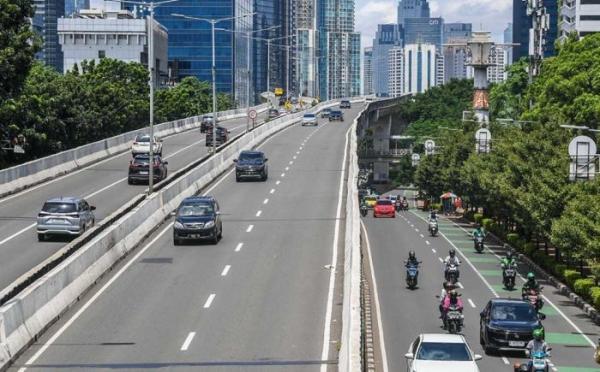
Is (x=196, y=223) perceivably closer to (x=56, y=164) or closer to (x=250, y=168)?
(x=250, y=168)

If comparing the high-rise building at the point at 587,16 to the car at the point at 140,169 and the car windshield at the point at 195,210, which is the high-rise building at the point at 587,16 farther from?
the car windshield at the point at 195,210

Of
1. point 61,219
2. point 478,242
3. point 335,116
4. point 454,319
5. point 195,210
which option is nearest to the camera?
point 454,319

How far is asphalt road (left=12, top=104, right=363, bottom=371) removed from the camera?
24688 mm

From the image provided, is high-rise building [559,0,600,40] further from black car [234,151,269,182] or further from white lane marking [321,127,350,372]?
white lane marking [321,127,350,372]

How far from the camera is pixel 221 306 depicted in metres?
30.7

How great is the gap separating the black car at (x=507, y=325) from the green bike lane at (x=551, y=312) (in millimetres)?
A: 482

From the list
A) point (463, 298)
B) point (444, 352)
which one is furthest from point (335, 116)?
point (444, 352)

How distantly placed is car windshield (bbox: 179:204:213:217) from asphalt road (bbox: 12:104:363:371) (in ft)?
A: 4.11

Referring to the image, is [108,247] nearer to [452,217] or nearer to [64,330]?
[64,330]

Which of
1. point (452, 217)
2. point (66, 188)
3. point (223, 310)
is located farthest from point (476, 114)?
point (223, 310)

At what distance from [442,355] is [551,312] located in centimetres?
1604

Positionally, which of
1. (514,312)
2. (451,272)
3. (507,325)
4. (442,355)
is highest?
(442,355)

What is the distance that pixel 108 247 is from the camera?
36812mm

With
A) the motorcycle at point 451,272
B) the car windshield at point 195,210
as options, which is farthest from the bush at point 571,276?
the car windshield at point 195,210
